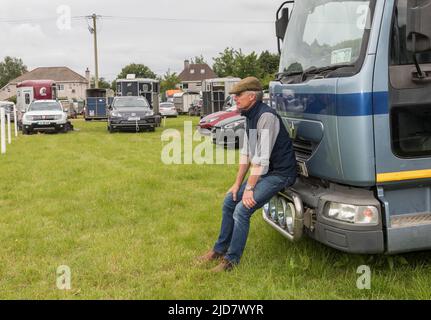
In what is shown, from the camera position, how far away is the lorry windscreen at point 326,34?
3818 millimetres

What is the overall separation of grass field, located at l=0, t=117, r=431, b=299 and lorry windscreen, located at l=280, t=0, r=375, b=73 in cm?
190

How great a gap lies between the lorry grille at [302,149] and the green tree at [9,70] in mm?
115563

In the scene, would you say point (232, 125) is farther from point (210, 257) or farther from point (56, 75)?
point (56, 75)

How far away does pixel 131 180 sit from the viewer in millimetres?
9086

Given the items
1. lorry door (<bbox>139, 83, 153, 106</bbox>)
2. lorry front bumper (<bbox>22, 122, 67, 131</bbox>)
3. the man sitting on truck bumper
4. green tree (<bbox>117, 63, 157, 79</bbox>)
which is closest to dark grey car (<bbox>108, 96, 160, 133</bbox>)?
lorry front bumper (<bbox>22, 122, 67, 131</bbox>)

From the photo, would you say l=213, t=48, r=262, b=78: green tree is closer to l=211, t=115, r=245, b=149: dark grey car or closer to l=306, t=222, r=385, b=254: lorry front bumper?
l=211, t=115, r=245, b=149: dark grey car

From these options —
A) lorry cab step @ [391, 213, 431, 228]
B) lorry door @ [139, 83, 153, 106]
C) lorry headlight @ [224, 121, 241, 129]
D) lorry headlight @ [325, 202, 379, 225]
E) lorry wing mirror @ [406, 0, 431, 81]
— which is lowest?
lorry cab step @ [391, 213, 431, 228]

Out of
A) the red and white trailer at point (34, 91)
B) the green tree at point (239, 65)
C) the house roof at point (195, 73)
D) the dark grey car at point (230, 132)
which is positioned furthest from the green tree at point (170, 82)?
the dark grey car at point (230, 132)

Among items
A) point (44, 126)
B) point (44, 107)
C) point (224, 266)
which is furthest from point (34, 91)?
point (224, 266)

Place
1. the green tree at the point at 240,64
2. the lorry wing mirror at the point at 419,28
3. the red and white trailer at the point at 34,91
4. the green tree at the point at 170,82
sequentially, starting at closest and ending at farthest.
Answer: the lorry wing mirror at the point at 419,28 < the red and white trailer at the point at 34,91 < the green tree at the point at 240,64 < the green tree at the point at 170,82

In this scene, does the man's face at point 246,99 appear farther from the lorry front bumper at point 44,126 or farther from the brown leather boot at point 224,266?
the lorry front bumper at point 44,126

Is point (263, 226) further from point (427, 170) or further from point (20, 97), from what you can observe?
point (20, 97)

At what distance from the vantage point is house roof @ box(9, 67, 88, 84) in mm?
86375

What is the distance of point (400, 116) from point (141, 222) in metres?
3.80
